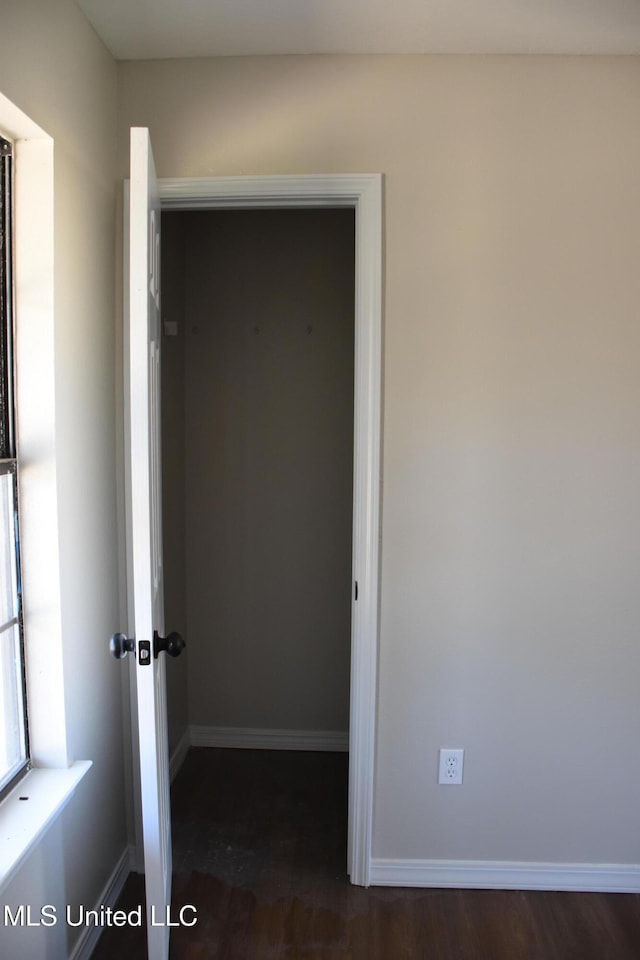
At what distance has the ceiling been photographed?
4.88 ft

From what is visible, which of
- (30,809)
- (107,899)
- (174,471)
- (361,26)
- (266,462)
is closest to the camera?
(30,809)

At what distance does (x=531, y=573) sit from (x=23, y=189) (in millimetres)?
1717

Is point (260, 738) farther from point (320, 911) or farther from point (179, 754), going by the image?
point (320, 911)

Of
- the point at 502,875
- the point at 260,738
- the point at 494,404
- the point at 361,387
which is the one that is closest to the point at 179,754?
the point at 260,738

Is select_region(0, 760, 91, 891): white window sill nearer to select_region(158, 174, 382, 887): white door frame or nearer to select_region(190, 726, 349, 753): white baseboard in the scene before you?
select_region(158, 174, 382, 887): white door frame

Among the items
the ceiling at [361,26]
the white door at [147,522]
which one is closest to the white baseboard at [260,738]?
the white door at [147,522]

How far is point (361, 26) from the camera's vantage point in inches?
61.7

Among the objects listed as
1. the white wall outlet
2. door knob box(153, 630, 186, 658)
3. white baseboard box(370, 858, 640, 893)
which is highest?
door knob box(153, 630, 186, 658)

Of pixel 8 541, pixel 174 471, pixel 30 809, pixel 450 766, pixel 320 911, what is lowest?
pixel 320 911

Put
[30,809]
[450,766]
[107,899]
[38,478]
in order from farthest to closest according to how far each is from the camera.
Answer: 1. [450,766]
2. [107,899]
3. [38,478]
4. [30,809]

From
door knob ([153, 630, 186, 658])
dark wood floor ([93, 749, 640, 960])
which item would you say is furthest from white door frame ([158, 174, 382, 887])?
door knob ([153, 630, 186, 658])

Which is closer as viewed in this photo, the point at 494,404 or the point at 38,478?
the point at 38,478

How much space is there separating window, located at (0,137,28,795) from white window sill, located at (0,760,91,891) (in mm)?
42

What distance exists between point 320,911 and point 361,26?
8.30 ft
